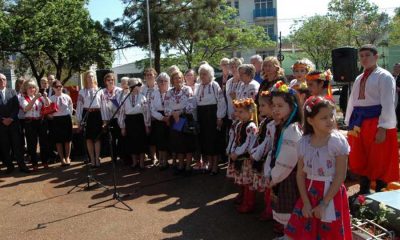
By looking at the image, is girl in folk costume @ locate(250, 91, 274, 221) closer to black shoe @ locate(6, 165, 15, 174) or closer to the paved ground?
the paved ground

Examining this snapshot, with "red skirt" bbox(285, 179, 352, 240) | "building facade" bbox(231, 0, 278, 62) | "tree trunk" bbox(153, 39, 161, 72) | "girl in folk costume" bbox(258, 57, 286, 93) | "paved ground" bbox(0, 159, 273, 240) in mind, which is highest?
"building facade" bbox(231, 0, 278, 62)

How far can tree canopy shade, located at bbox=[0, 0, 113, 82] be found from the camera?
21000mm

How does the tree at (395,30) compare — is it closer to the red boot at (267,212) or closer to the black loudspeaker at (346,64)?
the black loudspeaker at (346,64)

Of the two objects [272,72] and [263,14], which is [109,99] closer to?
[272,72]

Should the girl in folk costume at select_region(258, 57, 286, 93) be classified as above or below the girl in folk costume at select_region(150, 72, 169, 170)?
above

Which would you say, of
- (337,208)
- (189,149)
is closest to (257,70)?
(189,149)

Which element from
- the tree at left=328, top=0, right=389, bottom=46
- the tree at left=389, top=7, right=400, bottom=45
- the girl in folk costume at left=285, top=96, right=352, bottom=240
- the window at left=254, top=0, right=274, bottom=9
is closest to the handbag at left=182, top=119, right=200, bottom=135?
the girl in folk costume at left=285, top=96, right=352, bottom=240

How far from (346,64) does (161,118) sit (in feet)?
16.6

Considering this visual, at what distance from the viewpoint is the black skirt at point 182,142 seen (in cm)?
691

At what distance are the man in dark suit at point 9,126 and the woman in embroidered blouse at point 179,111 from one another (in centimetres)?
309

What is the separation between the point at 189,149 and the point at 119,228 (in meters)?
2.43

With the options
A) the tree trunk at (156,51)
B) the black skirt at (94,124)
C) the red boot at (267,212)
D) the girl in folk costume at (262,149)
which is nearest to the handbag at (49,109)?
the black skirt at (94,124)

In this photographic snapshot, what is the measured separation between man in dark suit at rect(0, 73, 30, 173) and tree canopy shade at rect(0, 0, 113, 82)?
1434 centimetres

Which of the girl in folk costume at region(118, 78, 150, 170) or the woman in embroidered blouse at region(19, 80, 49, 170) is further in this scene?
the woman in embroidered blouse at region(19, 80, 49, 170)
